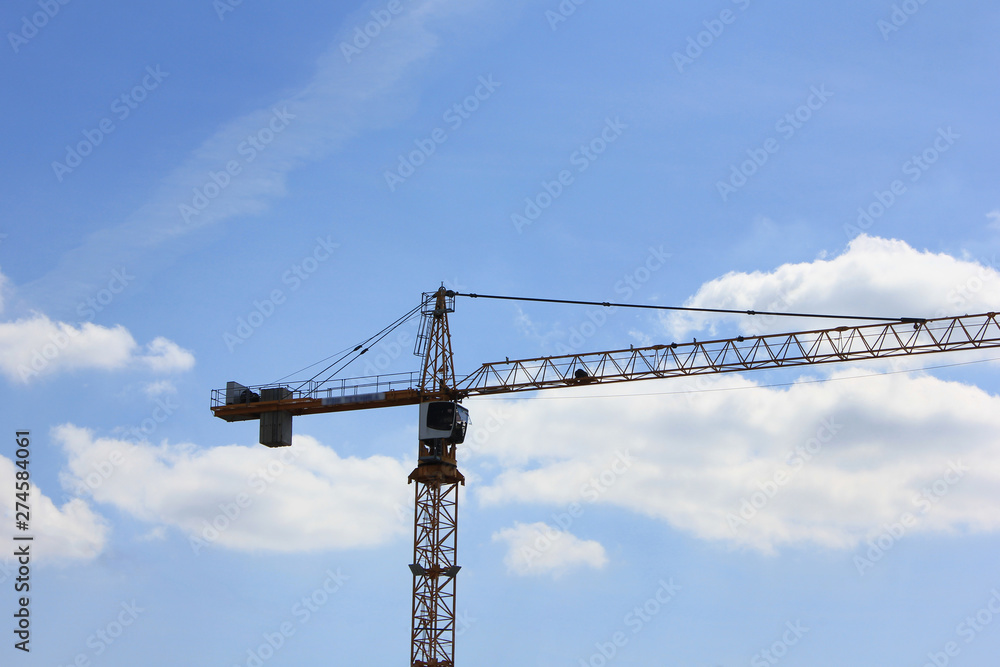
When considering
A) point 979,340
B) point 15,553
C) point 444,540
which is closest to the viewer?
point 15,553

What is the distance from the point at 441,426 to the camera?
274 feet

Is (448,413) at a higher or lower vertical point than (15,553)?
higher

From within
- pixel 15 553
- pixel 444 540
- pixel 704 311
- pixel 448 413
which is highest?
pixel 704 311

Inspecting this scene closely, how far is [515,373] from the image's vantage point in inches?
3332

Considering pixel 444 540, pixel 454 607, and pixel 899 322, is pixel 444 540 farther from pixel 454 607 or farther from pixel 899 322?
pixel 899 322

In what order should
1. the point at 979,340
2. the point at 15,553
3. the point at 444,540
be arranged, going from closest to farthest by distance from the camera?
the point at 15,553
the point at 979,340
the point at 444,540

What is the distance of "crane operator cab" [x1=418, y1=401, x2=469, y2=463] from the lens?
3285 inches

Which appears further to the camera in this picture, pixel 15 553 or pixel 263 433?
pixel 263 433

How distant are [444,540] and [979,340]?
36.1 m

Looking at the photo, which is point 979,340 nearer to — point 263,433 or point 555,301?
point 555,301

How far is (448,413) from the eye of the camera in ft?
274

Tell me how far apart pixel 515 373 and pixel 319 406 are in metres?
13.8

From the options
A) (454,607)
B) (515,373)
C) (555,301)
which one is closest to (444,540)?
(454,607)

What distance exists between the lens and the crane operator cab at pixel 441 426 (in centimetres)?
8344
